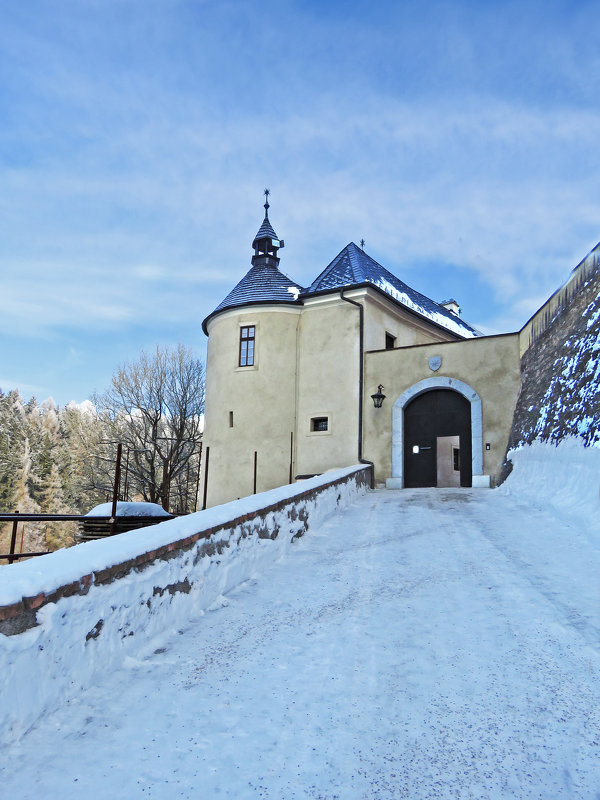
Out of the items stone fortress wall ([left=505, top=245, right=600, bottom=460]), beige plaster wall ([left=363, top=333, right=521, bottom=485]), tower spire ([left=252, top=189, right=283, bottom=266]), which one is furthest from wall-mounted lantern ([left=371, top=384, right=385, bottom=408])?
tower spire ([left=252, top=189, right=283, bottom=266])

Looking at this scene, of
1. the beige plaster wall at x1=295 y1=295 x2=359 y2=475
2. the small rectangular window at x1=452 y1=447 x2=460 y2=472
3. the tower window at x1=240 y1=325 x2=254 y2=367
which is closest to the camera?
the beige plaster wall at x1=295 y1=295 x2=359 y2=475

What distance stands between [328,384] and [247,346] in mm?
3115

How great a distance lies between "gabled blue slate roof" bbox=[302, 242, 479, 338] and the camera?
1806cm

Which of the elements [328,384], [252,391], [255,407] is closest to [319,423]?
[328,384]

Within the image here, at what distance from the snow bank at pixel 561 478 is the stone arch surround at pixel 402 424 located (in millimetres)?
3146

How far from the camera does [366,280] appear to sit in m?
17.6

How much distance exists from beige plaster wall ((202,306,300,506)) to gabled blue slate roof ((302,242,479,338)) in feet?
4.52

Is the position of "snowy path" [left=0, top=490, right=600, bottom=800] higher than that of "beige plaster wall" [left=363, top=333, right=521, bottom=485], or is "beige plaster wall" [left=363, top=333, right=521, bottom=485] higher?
"beige plaster wall" [left=363, top=333, right=521, bottom=485]

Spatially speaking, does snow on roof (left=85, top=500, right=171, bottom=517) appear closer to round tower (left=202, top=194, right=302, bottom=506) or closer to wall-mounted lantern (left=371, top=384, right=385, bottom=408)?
round tower (left=202, top=194, right=302, bottom=506)

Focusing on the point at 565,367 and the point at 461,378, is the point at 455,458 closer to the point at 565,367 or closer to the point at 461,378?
the point at 461,378

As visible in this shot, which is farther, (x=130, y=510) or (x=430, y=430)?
(x=430, y=430)

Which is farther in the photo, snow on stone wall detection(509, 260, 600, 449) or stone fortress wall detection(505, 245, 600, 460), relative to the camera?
stone fortress wall detection(505, 245, 600, 460)

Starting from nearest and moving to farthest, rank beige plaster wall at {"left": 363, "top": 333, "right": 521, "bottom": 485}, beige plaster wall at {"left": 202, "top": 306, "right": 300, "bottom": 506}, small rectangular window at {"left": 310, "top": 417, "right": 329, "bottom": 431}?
beige plaster wall at {"left": 363, "top": 333, "right": 521, "bottom": 485} < small rectangular window at {"left": 310, "top": 417, "right": 329, "bottom": 431} < beige plaster wall at {"left": 202, "top": 306, "right": 300, "bottom": 506}

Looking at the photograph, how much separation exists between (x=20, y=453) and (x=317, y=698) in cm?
4844
